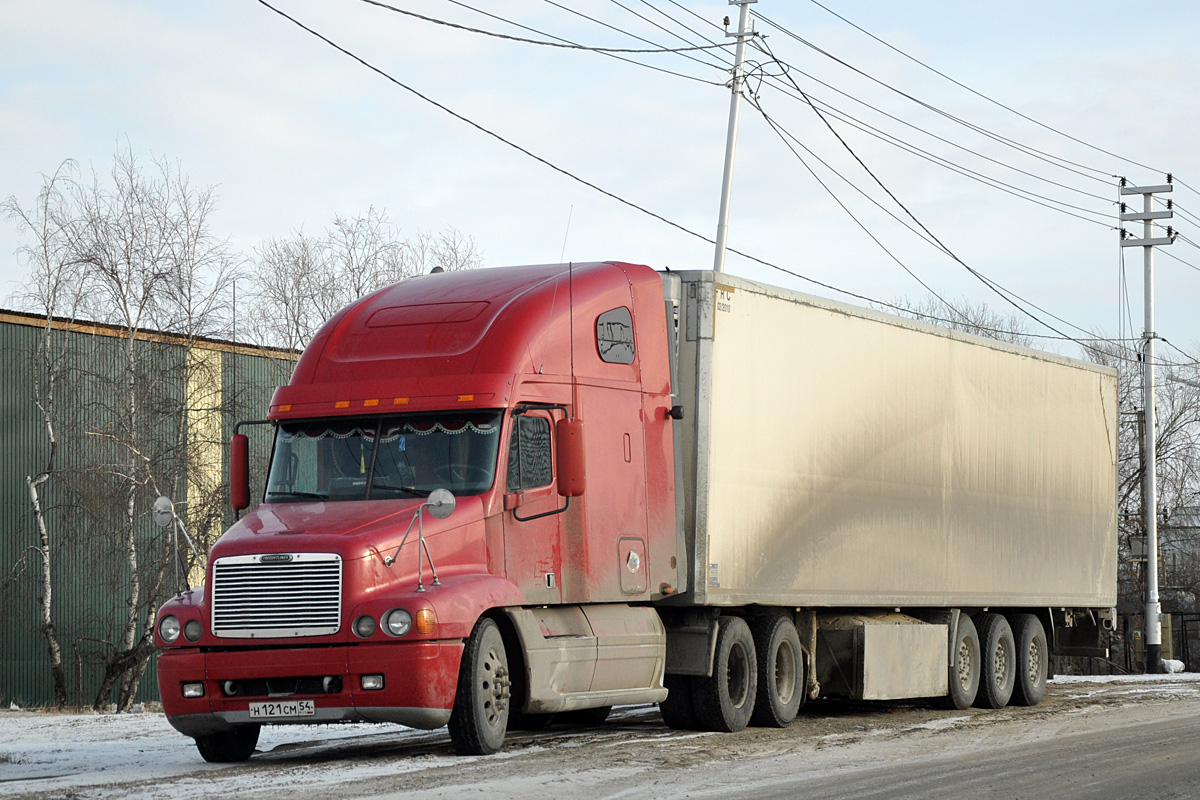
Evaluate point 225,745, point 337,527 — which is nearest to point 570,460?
point 337,527

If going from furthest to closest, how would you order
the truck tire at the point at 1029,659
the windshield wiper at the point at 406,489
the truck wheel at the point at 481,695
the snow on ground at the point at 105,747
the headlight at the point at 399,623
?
the truck tire at the point at 1029,659 → the windshield wiper at the point at 406,489 → the truck wheel at the point at 481,695 → the headlight at the point at 399,623 → the snow on ground at the point at 105,747

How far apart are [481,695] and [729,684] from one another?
389 cm

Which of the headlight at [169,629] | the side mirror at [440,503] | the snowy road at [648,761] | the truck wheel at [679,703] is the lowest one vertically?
the snowy road at [648,761]

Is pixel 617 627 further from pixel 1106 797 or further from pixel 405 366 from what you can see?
pixel 1106 797

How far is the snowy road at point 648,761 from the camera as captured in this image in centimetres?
1027

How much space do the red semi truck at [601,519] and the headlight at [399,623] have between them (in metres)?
0.03

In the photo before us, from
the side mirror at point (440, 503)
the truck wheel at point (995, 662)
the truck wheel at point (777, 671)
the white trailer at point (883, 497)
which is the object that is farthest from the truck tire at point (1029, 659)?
the side mirror at point (440, 503)

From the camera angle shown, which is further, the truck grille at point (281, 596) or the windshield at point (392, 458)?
the windshield at point (392, 458)

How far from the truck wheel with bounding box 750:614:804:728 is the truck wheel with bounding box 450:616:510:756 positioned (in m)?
4.01

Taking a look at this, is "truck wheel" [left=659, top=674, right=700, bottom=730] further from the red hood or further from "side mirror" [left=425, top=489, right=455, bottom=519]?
"side mirror" [left=425, top=489, right=455, bottom=519]

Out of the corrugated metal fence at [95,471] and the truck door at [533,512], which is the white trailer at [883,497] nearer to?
the truck door at [533,512]

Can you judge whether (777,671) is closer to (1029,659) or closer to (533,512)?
(533,512)

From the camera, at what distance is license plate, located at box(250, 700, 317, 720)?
11367 millimetres

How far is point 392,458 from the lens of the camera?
12.6 meters
